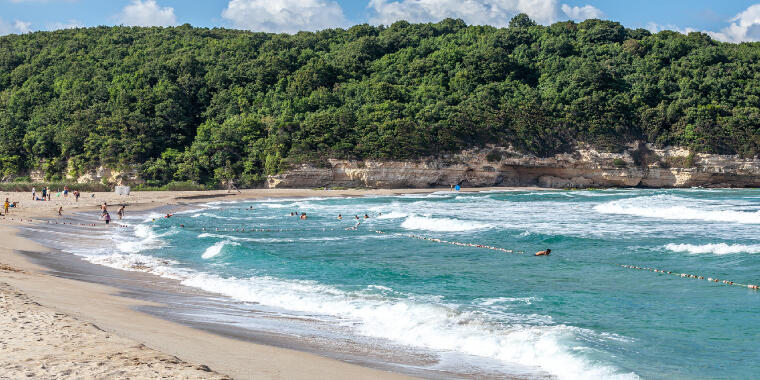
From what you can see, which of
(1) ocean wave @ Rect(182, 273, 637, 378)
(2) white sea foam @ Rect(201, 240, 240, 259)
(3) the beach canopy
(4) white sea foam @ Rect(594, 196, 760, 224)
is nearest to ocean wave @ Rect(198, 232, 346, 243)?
(2) white sea foam @ Rect(201, 240, 240, 259)

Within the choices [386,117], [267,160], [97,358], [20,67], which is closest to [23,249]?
[97,358]

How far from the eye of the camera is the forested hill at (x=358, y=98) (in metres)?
58.3

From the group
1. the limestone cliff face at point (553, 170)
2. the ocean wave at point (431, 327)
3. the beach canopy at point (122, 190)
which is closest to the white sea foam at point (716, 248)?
the ocean wave at point (431, 327)

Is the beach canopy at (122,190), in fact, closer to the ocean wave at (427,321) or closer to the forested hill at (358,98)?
the forested hill at (358,98)

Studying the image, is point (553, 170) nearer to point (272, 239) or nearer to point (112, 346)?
point (272, 239)

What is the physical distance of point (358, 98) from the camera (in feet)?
218

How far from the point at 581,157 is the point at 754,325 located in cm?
4800

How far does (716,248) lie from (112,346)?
2059 centimetres

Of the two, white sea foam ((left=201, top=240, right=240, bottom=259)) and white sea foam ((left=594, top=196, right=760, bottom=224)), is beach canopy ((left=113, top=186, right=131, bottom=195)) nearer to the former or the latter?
white sea foam ((left=201, top=240, right=240, bottom=259))

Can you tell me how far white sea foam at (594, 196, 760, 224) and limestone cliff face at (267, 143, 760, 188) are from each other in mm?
17624

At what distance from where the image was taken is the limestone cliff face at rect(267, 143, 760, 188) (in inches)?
2235

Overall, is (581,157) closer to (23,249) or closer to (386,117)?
(386,117)

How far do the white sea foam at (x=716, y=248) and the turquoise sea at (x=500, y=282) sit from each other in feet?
0.21

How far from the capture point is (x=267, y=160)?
185 feet
